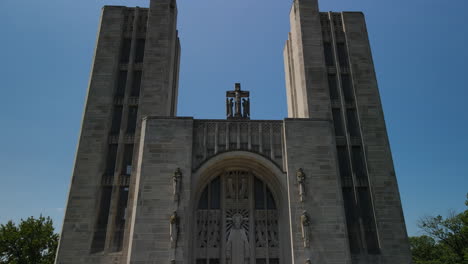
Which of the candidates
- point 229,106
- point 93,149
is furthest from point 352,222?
point 93,149

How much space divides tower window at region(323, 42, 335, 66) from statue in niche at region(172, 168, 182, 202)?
15663 millimetres

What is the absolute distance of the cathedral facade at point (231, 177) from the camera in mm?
18594

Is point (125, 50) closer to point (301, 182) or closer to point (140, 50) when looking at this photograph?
point (140, 50)

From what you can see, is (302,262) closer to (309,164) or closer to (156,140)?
(309,164)

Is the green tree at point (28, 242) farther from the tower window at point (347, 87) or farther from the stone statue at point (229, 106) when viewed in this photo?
the tower window at point (347, 87)

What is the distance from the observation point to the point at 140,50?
89.8 feet

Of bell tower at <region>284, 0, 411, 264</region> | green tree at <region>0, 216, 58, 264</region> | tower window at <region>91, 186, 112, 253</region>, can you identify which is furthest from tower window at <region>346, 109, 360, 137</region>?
green tree at <region>0, 216, 58, 264</region>

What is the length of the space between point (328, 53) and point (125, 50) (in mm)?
16889

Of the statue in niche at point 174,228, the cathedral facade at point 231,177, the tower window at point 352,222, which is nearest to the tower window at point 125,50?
the cathedral facade at point 231,177

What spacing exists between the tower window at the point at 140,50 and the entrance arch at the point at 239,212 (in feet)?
39.3

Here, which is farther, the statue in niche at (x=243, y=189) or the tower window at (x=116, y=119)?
the tower window at (x=116, y=119)

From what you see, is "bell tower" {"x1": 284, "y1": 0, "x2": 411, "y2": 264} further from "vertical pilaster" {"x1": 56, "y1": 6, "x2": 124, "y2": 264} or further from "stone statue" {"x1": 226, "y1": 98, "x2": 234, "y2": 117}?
"vertical pilaster" {"x1": 56, "y1": 6, "x2": 124, "y2": 264}

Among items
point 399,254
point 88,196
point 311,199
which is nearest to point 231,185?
point 311,199

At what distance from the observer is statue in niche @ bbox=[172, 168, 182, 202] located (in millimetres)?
18803
